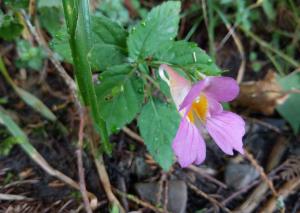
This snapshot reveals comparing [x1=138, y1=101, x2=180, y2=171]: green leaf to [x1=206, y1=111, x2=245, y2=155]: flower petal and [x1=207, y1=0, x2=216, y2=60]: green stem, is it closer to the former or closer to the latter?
[x1=206, y1=111, x2=245, y2=155]: flower petal

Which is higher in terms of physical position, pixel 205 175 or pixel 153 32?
pixel 153 32

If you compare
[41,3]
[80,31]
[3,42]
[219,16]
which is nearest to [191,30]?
[219,16]

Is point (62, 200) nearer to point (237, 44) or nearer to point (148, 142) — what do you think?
point (148, 142)

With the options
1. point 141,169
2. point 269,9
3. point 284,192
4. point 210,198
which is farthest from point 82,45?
point 269,9

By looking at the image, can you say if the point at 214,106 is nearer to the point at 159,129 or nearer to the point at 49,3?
the point at 159,129

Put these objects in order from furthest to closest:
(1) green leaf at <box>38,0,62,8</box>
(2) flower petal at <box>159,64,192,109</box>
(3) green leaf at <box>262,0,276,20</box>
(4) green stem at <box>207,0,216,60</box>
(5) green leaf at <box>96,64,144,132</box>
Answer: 1. (3) green leaf at <box>262,0,276,20</box>
2. (4) green stem at <box>207,0,216,60</box>
3. (1) green leaf at <box>38,0,62,8</box>
4. (5) green leaf at <box>96,64,144,132</box>
5. (2) flower petal at <box>159,64,192,109</box>

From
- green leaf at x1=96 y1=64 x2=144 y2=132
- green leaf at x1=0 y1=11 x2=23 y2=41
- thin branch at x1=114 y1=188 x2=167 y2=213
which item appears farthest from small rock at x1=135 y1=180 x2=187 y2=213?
green leaf at x1=0 y1=11 x2=23 y2=41

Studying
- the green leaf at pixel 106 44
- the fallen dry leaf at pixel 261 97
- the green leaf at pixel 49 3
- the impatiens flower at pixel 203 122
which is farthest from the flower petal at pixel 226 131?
the green leaf at pixel 49 3
